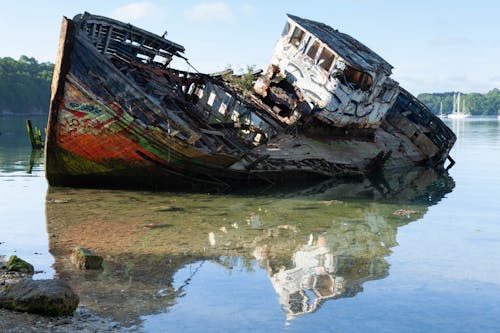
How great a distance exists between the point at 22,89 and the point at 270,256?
319 feet

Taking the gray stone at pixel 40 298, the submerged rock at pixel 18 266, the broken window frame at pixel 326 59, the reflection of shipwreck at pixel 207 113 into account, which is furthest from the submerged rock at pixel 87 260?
the broken window frame at pixel 326 59

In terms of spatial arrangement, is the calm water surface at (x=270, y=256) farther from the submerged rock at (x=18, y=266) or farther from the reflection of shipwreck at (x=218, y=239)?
the submerged rock at (x=18, y=266)

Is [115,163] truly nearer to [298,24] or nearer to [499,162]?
[298,24]

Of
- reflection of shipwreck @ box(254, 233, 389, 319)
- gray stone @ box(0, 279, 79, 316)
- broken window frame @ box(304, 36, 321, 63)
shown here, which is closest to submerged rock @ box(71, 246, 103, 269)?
gray stone @ box(0, 279, 79, 316)

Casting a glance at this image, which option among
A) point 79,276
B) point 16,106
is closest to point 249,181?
point 79,276

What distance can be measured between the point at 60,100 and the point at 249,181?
212 inches

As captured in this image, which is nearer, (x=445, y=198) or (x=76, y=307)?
(x=76, y=307)

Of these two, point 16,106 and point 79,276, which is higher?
point 16,106

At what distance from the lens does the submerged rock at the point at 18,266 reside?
805 centimetres

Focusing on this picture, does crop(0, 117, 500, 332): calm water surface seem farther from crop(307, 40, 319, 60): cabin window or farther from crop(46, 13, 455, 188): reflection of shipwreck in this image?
crop(307, 40, 319, 60): cabin window

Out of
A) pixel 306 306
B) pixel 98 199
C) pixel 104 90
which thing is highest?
pixel 104 90

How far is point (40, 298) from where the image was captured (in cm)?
616

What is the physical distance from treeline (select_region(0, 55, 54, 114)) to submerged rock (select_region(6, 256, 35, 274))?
9282 cm

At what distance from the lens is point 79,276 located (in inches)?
318
